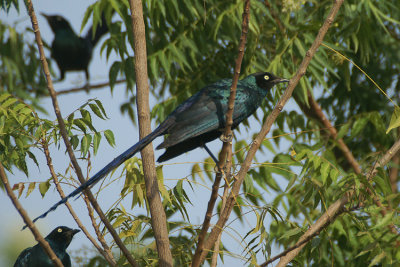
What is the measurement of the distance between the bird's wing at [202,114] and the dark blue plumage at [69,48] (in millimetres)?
3399

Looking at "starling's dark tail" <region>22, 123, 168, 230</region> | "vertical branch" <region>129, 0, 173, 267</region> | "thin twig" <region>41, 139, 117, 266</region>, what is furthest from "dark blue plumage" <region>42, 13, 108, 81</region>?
"thin twig" <region>41, 139, 117, 266</region>

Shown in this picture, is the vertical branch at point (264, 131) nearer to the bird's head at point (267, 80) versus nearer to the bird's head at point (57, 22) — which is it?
the bird's head at point (267, 80)

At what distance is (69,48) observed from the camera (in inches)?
291

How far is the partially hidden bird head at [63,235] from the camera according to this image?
5141mm

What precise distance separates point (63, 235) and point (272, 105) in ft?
7.66

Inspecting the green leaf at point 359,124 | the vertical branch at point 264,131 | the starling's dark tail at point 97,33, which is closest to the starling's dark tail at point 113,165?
the vertical branch at point 264,131

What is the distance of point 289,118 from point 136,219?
103 inches

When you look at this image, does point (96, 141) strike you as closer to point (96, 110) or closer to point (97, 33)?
point (96, 110)

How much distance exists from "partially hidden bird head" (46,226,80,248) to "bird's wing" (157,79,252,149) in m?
1.80

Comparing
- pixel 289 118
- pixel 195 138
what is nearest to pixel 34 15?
pixel 195 138

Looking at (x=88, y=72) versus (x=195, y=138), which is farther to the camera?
(x=88, y=72)

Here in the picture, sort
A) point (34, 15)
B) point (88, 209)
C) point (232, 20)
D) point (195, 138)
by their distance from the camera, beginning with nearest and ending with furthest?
point (34, 15) < point (88, 209) < point (195, 138) < point (232, 20)

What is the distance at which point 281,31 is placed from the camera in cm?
541

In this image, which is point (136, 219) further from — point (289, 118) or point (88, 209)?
point (289, 118)
